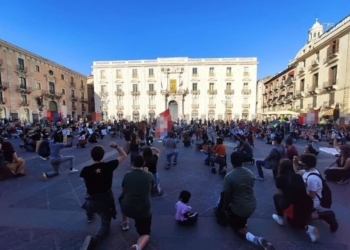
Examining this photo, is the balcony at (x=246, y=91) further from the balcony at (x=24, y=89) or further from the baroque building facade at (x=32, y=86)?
the balcony at (x=24, y=89)

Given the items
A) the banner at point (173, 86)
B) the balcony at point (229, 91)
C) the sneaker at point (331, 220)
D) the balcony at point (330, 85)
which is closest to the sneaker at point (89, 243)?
the sneaker at point (331, 220)

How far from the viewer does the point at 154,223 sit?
293 cm

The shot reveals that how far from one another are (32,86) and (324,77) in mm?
40152

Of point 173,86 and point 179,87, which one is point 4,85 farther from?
point 179,87

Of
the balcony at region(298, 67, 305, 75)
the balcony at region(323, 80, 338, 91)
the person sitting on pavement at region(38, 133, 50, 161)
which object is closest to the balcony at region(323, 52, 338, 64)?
the balcony at region(323, 80, 338, 91)

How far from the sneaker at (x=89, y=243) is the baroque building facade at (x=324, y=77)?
20253 mm

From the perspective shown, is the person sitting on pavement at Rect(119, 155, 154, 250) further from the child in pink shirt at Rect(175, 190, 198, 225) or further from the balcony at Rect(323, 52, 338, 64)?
the balcony at Rect(323, 52, 338, 64)

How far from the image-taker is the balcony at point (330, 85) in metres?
19.4

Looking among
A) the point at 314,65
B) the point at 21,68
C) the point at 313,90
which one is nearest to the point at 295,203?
the point at 313,90

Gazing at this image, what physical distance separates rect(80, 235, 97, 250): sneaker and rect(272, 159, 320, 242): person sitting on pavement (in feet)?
8.64

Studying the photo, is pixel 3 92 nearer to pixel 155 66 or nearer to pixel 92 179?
pixel 155 66

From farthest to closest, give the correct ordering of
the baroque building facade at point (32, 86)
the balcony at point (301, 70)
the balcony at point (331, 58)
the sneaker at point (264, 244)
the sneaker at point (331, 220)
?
the balcony at point (301, 70)
the baroque building facade at point (32, 86)
the balcony at point (331, 58)
the sneaker at point (331, 220)
the sneaker at point (264, 244)

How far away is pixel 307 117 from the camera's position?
482 inches

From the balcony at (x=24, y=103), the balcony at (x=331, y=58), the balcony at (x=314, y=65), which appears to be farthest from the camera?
the balcony at (x=24, y=103)
